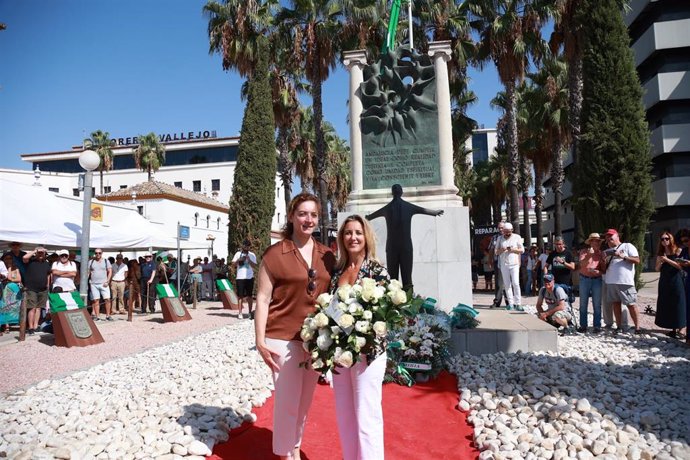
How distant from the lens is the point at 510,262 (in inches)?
368

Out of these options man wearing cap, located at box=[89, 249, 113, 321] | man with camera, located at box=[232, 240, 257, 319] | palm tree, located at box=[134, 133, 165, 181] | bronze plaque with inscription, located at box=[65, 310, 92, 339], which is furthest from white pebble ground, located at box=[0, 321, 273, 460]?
palm tree, located at box=[134, 133, 165, 181]

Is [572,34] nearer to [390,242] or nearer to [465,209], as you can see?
[465,209]

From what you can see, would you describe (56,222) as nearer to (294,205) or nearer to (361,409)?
(294,205)

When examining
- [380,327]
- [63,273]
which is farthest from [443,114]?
[63,273]

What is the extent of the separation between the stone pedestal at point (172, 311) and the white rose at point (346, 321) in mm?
10089

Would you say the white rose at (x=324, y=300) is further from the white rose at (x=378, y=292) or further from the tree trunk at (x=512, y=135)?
the tree trunk at (x=512, y=135)

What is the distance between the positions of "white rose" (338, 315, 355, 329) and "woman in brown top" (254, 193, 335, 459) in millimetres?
398

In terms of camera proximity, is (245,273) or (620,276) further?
(245,273)

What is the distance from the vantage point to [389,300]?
2.82 meters

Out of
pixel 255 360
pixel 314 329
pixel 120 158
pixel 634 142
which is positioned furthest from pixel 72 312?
pixel 120 158

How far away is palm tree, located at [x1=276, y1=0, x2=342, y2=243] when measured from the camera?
2088 centimetres

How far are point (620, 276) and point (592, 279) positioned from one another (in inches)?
22.2

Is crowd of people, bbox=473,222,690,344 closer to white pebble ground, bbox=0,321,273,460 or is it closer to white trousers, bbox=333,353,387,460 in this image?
white pebble ground, bbox=0,321,273,460

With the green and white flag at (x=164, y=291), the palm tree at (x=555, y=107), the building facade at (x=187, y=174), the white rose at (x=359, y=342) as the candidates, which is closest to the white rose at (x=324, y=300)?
the white rose at (x=359, y=342)
